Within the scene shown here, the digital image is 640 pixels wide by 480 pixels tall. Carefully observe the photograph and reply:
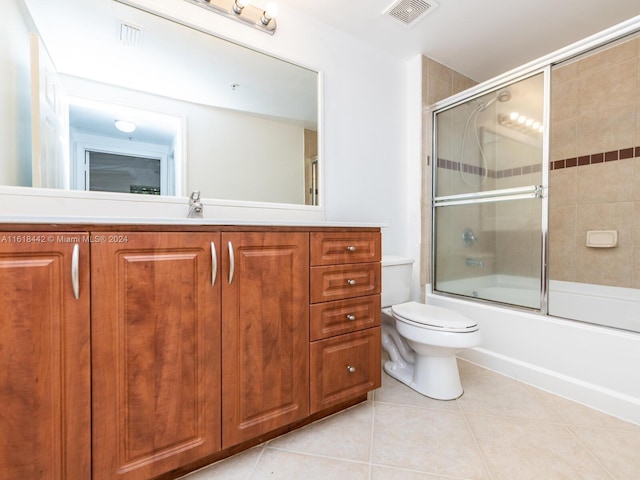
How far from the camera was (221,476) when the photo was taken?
103 cm

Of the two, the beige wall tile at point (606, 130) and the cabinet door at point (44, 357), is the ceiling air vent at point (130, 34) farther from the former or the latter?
the beige wall tile at point (606, 130)

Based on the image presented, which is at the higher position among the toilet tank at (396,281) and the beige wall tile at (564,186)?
the beige wall tile at (564,186)

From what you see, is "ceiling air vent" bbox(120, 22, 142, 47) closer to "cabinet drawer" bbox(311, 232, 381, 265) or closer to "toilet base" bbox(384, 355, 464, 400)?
"cabinet drawer" bbox(311, 232, 381, 265)

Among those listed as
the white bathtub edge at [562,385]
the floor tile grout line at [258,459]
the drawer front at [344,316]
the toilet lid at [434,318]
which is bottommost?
the floor tile grout line at [258,459]

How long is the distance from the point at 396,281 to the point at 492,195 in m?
0.96

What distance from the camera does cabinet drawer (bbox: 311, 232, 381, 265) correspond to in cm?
121

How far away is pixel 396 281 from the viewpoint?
1913 mm

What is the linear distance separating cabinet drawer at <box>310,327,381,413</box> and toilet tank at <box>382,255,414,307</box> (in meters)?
0.49

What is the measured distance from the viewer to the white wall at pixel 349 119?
1630 mm

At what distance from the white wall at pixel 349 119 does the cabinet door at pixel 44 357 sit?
0.63 meters

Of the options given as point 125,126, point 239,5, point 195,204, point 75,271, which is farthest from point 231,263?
point 239,5

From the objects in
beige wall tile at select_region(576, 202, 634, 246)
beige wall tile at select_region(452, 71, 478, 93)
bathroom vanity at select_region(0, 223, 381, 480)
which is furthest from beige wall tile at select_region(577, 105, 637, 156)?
bathroom vanity at select_region(0, 223, 381, 480)

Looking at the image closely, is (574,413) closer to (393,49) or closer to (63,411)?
(63,411)

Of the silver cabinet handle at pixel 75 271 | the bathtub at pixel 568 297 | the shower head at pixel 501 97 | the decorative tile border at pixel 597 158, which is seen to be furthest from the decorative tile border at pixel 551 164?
the silver cabinet handle at pixel 75 271
